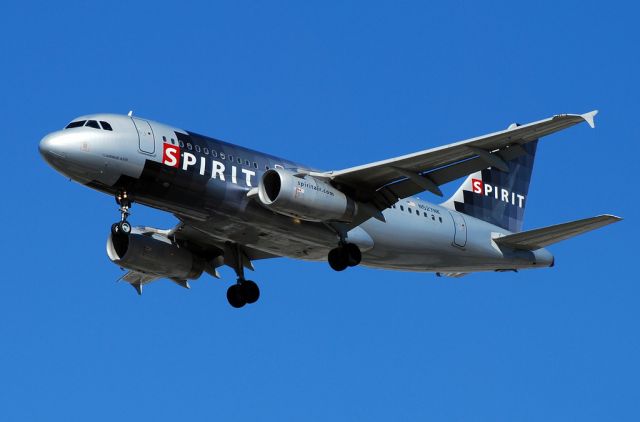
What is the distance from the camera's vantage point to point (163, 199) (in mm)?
40094

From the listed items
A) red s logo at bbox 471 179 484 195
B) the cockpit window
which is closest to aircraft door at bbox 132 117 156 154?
the cockpit window

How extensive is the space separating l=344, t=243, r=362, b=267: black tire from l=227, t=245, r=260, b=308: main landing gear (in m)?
4.57

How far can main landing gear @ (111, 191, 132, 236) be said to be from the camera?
3997 centimetres

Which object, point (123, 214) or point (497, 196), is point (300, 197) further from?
point (497, 196)

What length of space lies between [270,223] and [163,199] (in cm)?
349

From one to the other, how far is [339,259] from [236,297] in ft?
15.7

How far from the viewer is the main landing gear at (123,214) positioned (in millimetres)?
39969

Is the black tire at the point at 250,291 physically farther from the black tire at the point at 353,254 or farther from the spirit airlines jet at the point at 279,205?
the black tire at the point at 353,254

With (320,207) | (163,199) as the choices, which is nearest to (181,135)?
(163,199)

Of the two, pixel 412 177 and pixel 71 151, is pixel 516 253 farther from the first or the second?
pixel 71 151

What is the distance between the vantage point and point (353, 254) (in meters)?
43.2

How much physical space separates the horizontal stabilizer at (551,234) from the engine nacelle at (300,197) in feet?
25.4

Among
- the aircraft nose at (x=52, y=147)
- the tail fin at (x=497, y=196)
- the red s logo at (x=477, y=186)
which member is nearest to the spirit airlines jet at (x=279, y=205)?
the aircraft nose at (x=52, y=147)

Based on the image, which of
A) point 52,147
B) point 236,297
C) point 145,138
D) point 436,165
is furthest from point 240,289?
point 52,147
